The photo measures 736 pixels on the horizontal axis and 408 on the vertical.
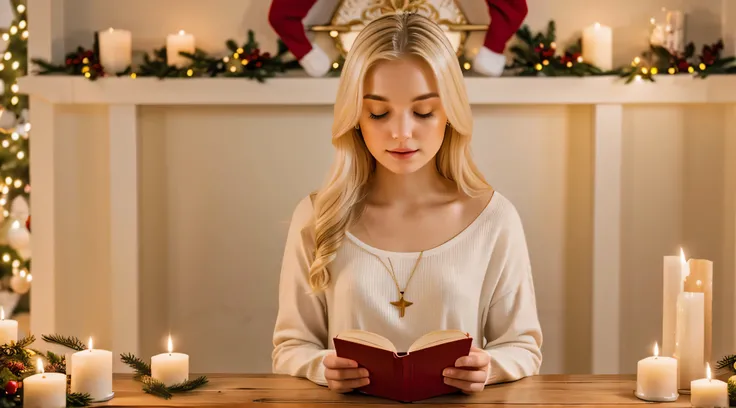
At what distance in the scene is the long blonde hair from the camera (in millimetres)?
2070

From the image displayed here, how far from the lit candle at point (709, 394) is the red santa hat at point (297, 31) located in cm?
249

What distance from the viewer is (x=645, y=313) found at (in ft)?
13.5

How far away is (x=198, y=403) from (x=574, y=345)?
274cm

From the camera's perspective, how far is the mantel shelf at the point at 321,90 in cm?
384

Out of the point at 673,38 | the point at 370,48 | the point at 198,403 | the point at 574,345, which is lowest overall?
the point at 574,345

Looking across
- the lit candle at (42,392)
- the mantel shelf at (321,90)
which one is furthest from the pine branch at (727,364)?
the mantel shelf at (321,90)

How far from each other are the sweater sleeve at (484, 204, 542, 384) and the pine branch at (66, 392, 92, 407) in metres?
0.94

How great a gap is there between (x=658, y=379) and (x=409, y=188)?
0.82 m

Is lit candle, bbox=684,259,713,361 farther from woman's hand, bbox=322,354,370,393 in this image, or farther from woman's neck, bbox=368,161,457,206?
woman's hand, bbox=322,354,370,393

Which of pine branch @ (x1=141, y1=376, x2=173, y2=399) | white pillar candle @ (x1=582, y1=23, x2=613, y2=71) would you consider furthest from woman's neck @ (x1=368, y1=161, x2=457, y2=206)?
white pillar candle @ (x1=582, y1=23, x2=613, y2=71)

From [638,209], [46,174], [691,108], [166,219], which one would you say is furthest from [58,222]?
[691,108]

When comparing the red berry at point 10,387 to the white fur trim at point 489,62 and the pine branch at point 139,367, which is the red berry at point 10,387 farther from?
the white fur trim at point 489,62

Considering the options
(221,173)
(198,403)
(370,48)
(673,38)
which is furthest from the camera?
(221,173)

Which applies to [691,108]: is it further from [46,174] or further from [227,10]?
[46,174]
